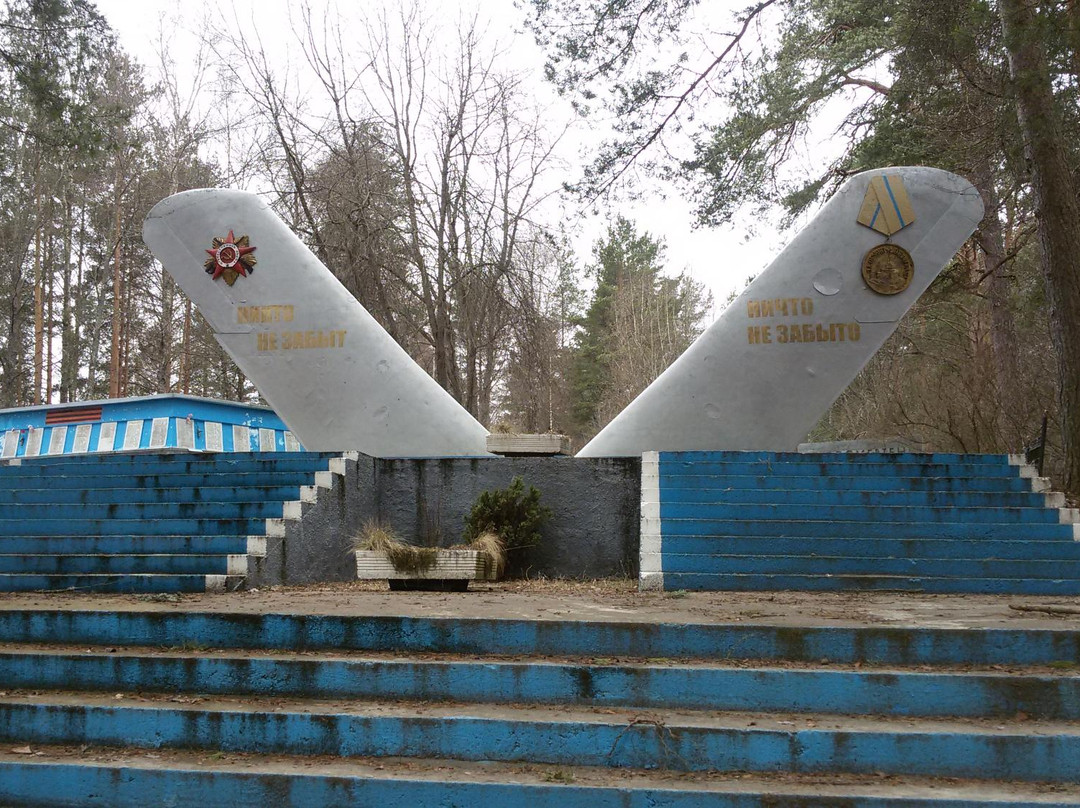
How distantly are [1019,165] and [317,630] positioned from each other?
9610 millimetres

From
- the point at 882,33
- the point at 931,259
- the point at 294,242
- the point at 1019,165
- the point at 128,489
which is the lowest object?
the point at 128,489

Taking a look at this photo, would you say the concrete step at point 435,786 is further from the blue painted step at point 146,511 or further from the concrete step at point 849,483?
the concrete step at point 849,483

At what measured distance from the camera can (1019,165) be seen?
33.6ft

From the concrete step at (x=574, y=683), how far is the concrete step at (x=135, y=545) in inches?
89.1

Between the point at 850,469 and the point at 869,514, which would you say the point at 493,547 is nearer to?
the point at 869,514

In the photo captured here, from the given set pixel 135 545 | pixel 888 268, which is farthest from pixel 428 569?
pixel 888 268

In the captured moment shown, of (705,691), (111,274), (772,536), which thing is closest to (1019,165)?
(772,536)

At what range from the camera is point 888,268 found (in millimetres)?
8289

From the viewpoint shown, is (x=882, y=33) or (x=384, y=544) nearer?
(x=384, y=544)

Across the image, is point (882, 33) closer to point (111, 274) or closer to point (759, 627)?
point (759, 627)

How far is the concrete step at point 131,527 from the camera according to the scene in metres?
7.01

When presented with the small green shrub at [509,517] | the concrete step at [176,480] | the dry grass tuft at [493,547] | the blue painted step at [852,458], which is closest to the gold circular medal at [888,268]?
the blue painted step at [852,458]

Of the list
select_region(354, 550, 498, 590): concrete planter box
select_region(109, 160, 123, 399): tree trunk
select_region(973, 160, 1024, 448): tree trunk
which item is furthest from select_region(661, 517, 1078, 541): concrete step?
select_region(109, 160, 123, 399): tree trunk

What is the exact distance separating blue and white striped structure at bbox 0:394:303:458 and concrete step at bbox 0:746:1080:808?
880cm
